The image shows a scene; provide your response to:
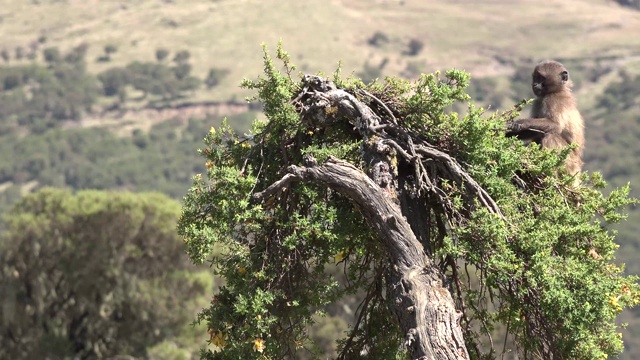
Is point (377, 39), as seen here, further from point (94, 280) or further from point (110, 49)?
point (94, 280)

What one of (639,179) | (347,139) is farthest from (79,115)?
(347,139)

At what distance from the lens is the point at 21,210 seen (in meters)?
32.2

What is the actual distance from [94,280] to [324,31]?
5597 inches

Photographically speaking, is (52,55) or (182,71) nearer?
Result: (182,71)

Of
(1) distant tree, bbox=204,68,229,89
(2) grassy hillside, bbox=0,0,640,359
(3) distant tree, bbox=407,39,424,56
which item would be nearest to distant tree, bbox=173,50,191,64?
(2) grassy hillside, bbox=0,0,640,359

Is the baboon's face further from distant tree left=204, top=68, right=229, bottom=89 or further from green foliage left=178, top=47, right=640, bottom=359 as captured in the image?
distant tree left=204, top=68, right=229, bottom=89

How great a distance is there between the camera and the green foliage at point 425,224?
6188 millimetres

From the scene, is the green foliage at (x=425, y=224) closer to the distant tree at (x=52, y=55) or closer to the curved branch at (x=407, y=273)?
the curved branch at (x=407, y=273)

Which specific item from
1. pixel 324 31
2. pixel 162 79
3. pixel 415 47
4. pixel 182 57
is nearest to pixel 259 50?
pixel 162 79

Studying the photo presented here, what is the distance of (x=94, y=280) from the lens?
29.6 metres

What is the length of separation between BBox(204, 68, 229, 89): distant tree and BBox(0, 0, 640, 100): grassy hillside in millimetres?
1789

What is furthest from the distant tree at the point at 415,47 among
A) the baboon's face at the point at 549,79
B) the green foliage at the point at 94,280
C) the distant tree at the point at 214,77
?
the baboon's face at the point at 549,79

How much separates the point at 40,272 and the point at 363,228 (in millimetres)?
24238

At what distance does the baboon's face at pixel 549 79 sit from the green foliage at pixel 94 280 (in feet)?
70.0
